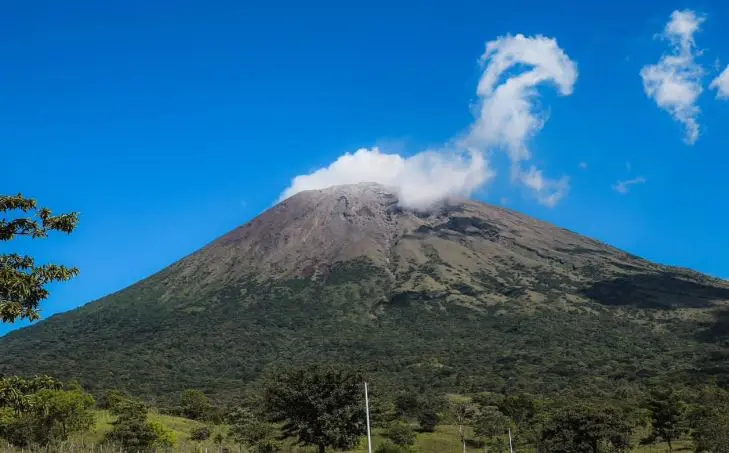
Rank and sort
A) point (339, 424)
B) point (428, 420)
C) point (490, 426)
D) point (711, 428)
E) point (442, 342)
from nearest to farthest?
point (339, 424) < point (711, 428) < point (490, 426) < point (428, 420) < point (442, 342)

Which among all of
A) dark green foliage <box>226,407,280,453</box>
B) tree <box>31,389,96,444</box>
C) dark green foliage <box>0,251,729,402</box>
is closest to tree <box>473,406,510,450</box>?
dark green foliage <box>226,407,280,453</box>

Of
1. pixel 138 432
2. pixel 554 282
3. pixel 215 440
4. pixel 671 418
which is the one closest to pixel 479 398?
pixel 671 418

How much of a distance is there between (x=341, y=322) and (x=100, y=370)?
6711 cm

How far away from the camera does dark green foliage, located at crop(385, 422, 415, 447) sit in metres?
61.4

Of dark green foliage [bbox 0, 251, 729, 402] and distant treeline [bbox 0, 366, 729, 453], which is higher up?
dark green foliage [bbox 0, 251, 729, 402]

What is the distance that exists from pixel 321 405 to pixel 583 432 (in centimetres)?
2404

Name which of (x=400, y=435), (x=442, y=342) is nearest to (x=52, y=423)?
(x=400, y=435)

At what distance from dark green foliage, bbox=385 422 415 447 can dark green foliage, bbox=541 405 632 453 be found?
1384 cm

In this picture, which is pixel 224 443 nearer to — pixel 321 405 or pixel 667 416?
pixel 321 405

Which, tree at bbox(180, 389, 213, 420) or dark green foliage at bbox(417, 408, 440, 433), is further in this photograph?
tree at bbox(180, 389, 213, 420)

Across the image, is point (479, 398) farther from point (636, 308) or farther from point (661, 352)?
point (636, 308)

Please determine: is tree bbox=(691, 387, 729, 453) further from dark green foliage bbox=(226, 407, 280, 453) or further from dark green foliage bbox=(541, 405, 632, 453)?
dark green foliage bbox=(226, 407, 280, 453)

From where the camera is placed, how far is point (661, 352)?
13988cm

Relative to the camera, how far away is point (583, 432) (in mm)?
52375
